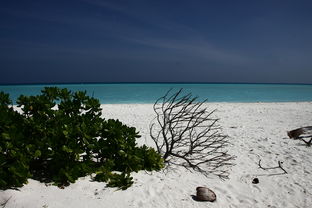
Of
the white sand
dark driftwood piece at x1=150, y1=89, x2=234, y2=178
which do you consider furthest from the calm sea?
the white sand

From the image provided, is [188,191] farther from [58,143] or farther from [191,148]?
[58,143]

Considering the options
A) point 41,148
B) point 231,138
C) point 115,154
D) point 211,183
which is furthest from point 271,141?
point 41,148

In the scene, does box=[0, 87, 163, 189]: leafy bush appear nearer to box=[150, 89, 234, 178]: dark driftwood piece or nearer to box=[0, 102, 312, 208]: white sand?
box=[0, 102, 312, 208]: white sand

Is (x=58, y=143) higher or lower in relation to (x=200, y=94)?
higher

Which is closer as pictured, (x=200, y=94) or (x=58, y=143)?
(x=58, y=143)

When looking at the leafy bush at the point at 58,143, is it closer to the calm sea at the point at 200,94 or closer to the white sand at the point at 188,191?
the white sand at the point at 188,191

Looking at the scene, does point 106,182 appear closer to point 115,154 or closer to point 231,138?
point 115,154

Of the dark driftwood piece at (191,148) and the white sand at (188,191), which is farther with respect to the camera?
the dark driftwood piece at (191,148)

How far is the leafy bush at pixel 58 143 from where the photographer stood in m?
2.81

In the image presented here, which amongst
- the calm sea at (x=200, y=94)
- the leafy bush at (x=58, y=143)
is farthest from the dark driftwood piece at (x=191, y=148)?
the calm sea at (x=200, y=94)

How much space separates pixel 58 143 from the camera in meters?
3.13

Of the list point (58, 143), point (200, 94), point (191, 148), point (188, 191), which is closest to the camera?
point (58, 143)

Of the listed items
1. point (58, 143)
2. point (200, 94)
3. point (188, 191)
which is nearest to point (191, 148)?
point (188, 191)

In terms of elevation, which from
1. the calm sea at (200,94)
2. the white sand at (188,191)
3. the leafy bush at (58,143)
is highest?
the leafy bush at (58,143)
